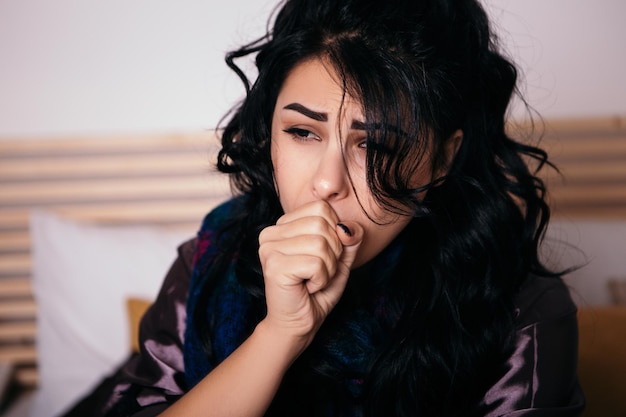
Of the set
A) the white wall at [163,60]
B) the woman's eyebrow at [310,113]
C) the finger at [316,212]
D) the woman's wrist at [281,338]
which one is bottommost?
the woman's wrist at [281,338]

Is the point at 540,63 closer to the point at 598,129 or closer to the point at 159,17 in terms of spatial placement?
the point at 598,129

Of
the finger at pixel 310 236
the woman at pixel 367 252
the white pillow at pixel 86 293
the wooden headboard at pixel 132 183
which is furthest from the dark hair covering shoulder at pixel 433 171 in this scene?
the wooden headboard at pixel 132 183

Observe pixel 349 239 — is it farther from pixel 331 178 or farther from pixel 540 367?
pixel 540 367

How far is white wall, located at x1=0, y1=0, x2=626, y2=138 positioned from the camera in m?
1.67

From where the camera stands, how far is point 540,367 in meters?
1.04

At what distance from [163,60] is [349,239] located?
114cm

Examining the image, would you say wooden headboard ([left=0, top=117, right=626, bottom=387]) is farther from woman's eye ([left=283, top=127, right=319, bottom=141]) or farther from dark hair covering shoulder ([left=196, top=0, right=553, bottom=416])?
woman's eye ([left=283, top=127, right=319, bottom=141])

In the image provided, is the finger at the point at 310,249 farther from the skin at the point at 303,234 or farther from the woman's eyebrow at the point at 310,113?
the woman's eyebrow at the point at 310,113

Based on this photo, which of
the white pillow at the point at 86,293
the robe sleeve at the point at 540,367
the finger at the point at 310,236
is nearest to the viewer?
the finger at the point at 310,236

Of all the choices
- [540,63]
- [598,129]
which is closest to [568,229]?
[598,129]

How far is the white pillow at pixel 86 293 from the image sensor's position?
1.65 metres

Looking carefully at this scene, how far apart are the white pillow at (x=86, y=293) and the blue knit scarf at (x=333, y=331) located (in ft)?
1.90

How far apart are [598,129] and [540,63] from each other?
0.88 feet

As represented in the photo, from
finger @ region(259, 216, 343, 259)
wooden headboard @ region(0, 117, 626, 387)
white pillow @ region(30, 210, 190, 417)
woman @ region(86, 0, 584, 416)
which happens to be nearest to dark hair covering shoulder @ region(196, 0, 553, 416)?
woman @ region(86, 0, 584, 416)
